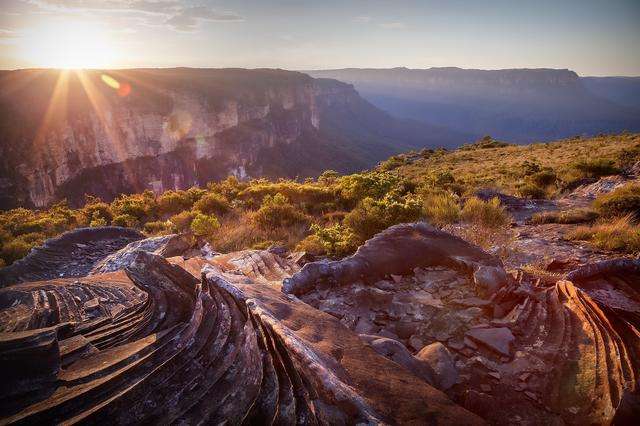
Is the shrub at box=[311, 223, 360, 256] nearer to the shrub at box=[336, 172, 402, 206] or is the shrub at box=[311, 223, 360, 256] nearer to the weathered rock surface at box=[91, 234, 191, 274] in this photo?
the weathered rock surface at box=[91, 234, 191, 274]

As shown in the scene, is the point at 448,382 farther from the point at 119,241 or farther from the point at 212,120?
the point at 212,120

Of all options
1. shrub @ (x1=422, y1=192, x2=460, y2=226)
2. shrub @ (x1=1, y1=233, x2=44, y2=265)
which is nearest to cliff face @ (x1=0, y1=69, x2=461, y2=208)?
shrub @ (x1=1, y1=233, x2=44, y2=265)

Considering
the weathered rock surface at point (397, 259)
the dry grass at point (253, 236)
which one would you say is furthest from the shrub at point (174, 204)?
the weathered rock surface at point (397, 259)

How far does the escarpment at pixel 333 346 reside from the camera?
A: 76.8 inches

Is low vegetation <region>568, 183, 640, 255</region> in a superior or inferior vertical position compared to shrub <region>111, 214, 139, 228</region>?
superior

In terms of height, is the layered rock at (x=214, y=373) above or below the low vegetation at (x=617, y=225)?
above

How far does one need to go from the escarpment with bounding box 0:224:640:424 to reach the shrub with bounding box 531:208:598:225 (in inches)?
178

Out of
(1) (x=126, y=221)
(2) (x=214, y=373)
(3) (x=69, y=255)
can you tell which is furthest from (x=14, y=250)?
(2) (x=214, y=373)

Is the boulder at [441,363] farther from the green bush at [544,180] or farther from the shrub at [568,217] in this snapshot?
the green bush at [544,180]

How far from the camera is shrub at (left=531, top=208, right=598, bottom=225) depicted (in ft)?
27.3

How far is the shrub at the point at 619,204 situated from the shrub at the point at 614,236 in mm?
701

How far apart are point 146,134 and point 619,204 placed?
55.6 meters

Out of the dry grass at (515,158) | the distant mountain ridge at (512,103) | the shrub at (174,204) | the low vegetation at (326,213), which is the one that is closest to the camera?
the low vegetation at (326,213)

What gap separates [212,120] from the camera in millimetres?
62219
